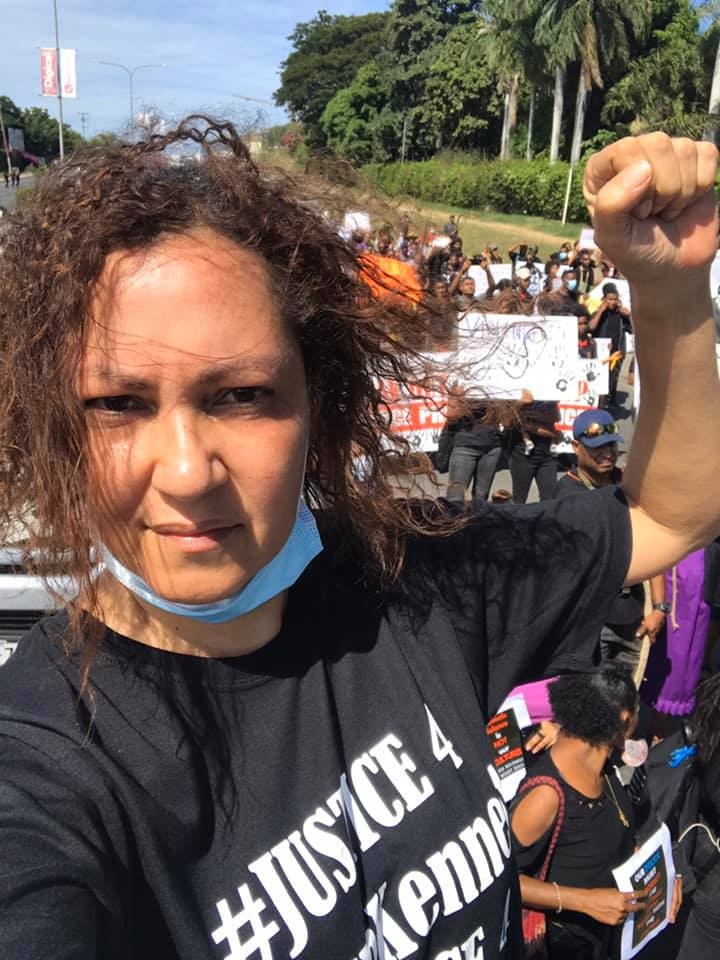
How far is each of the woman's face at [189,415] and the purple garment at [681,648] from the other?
3.32 m

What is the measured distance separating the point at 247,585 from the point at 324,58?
257 feet

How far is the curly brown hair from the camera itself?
38.9 inches

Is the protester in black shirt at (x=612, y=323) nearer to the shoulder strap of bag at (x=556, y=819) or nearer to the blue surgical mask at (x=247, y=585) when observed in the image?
the shoulder strap of bag at (x=556, y=819)

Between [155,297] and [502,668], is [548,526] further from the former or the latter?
[155,297]

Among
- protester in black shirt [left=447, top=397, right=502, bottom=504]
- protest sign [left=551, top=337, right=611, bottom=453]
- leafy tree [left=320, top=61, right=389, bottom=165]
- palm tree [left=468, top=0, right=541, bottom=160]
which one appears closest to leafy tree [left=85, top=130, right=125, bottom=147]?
protester in black shirt [left=447, top=397, right=502, bottom=504]

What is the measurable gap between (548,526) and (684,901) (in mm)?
2868

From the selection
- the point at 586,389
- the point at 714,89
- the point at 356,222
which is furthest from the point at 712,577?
the point at 714,89

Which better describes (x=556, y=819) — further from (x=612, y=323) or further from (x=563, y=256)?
(x=563, y=256)

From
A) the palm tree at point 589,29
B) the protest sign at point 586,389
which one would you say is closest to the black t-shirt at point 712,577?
the protest sign at point 586,389

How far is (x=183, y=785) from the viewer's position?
94 centimetres

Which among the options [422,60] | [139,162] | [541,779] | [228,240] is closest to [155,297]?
[228,240]

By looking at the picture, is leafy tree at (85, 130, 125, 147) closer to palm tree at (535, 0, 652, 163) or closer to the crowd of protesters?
the crowd of protesters

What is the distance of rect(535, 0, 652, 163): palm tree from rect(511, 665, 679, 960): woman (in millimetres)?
35429

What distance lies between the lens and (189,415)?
953 millimetres
